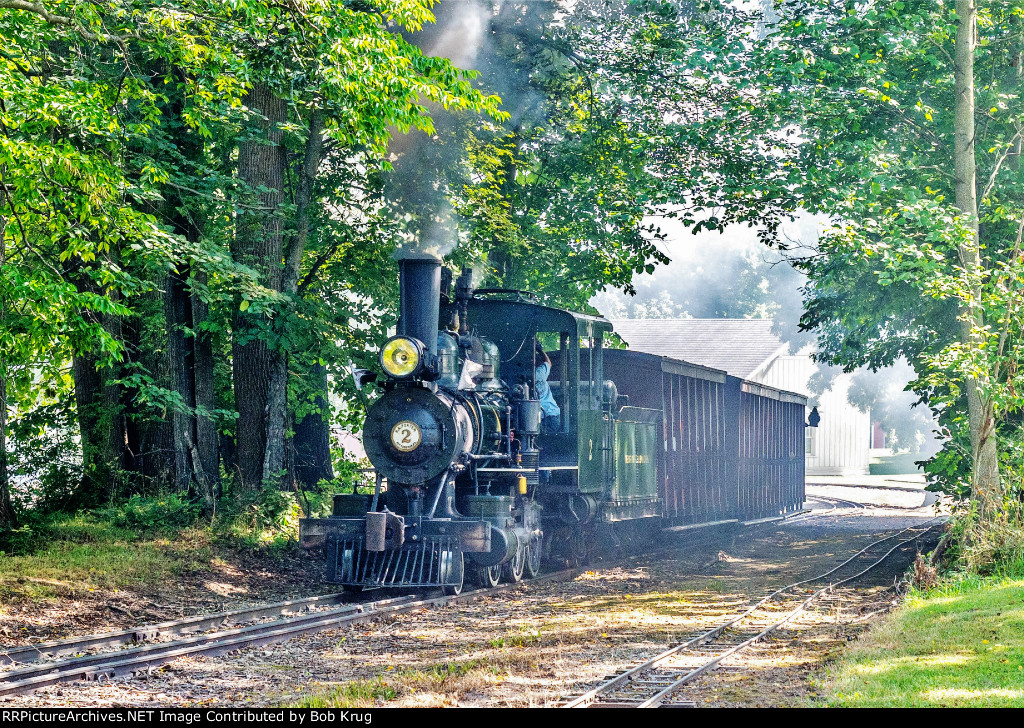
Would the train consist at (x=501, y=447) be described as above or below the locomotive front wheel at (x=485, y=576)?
above

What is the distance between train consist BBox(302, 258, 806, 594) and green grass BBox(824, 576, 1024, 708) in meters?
4.26

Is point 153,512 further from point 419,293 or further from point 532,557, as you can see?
point 419,293

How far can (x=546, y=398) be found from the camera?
1377 centimetres

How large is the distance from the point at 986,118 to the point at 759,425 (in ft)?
34.9

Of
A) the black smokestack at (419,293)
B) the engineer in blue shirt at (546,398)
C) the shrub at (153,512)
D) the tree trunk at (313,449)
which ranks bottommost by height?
the shrub at (153,512)

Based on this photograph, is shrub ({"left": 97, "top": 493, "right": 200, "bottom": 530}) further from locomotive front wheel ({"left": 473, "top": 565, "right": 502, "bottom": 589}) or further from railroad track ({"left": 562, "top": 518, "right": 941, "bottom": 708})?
railroad track ({"left": 562, "top": 518, "right": 941, "bottom": 708})

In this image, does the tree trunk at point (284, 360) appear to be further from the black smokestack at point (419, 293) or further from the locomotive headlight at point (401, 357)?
the black smokestack at point (419, 293)

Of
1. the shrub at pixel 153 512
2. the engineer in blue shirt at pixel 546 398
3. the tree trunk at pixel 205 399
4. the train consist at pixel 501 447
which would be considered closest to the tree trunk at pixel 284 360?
the tree trunk at pixel 205 399

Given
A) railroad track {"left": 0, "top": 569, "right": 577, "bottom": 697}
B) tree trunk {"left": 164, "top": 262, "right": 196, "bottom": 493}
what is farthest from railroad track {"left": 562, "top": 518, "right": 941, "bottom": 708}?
tree trunk {"left": 164, "top": 262, "right": 196, "bottom": 493}

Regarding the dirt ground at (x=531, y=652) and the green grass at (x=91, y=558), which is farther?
the green grass at (x=91, y=558)

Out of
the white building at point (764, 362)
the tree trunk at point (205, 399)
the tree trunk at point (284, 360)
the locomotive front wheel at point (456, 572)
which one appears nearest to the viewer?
the locomotive front wheel at point (456, 572)

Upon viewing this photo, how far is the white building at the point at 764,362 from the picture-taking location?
4288cm

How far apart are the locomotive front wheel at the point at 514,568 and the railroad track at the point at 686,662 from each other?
2.95 meters
